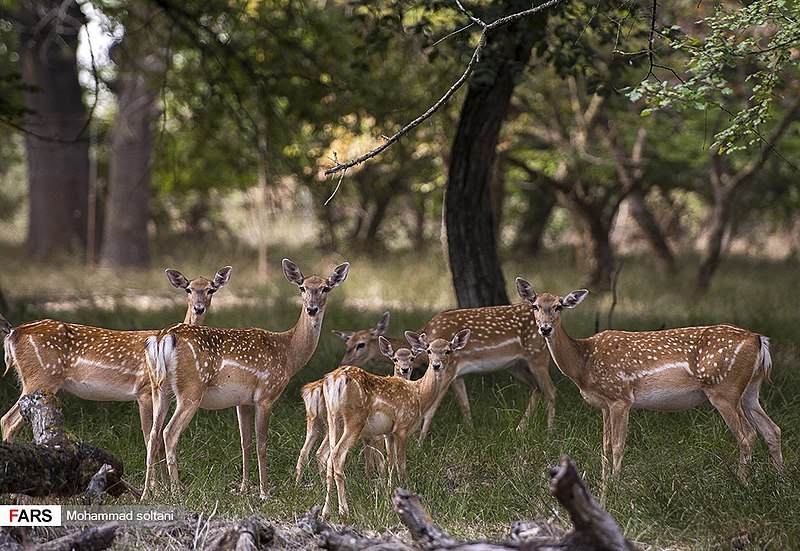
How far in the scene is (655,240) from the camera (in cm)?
1680

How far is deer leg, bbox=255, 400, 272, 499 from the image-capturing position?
609 cm

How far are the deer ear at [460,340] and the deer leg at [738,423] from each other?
5.00ft

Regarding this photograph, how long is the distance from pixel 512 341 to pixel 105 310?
518 centimetres

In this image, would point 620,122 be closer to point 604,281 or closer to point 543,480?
point 604,281

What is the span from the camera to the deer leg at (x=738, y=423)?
6148 millimetres

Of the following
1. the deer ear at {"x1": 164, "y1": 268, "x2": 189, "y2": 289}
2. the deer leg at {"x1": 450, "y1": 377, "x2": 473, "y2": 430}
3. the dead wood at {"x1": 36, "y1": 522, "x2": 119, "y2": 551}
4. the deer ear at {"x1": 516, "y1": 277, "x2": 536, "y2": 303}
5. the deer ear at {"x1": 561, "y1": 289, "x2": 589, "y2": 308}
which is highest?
the deer ear at {"x1": 164, "y1": 268, "x2": 189, "y2": 289}

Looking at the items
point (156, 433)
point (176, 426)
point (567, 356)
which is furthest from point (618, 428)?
point (156, 433)

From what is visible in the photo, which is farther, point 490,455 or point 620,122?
point 620,122

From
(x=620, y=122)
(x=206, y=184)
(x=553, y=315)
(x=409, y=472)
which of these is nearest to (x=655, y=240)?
(x=620, y=122)

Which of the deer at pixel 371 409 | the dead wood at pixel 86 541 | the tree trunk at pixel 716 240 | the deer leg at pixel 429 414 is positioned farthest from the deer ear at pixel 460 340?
the tree trunk at pixel 716 240

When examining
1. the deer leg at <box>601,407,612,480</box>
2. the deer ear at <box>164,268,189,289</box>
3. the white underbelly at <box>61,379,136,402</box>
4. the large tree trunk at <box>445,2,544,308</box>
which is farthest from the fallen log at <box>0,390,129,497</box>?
the large tree trunk at <box>445,2,544,308</box>

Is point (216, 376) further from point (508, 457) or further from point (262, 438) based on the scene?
point (508, 457)

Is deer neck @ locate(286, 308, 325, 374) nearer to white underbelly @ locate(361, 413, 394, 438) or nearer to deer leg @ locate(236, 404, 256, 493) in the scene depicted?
deer leg @ locate(236, 404, 256, 493)

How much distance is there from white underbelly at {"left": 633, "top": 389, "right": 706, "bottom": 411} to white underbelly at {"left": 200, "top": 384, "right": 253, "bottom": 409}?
236 cm
